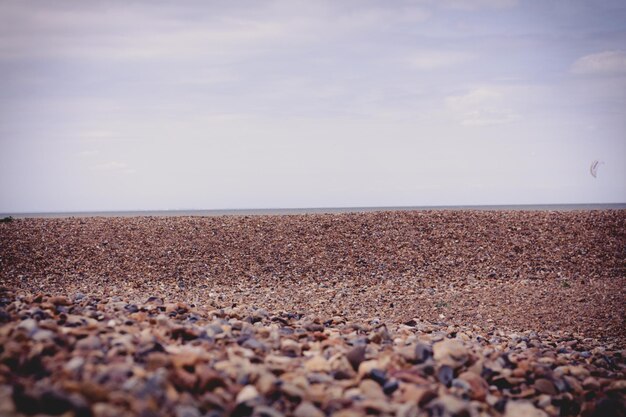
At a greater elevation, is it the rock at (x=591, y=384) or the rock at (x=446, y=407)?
the rock at (x=446, y=407)

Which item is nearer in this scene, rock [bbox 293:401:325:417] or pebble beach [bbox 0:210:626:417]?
rock [bbox 293:401:325:417]

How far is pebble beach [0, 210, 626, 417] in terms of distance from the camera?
3.59 metres

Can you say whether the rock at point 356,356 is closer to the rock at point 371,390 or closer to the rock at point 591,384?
the rock at point 371,390

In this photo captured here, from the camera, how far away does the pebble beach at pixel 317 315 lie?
3.59 m

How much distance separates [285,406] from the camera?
3590 mm

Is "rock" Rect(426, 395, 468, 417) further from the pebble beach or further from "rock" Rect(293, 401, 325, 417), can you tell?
"rock" Rect(293, 401, 325, 417)

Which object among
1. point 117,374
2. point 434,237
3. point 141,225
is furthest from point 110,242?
point 117,374

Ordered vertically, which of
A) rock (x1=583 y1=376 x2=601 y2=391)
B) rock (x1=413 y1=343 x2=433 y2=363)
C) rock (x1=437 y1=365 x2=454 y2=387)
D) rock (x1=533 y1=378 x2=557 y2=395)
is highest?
rock (x1=413 y1=343 x2=433 y2=363)

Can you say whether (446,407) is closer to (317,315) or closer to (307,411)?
(307,411)

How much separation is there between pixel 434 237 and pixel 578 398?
1303 centimetres

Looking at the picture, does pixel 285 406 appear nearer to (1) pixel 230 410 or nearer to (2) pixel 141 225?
(1) pixel 230 410

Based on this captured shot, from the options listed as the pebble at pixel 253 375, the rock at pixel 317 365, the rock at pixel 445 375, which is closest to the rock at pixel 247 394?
the pebble at pixel 253 375

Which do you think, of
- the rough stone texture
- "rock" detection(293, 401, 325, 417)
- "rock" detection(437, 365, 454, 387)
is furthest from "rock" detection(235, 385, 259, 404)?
the rough stone texture

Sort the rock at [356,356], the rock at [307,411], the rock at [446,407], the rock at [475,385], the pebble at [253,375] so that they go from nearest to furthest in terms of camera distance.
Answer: the pebble at [253,375] < the rock at [307,411] < the rock at [446,407] < the rock at [475,385] < the rock at [356,356]
